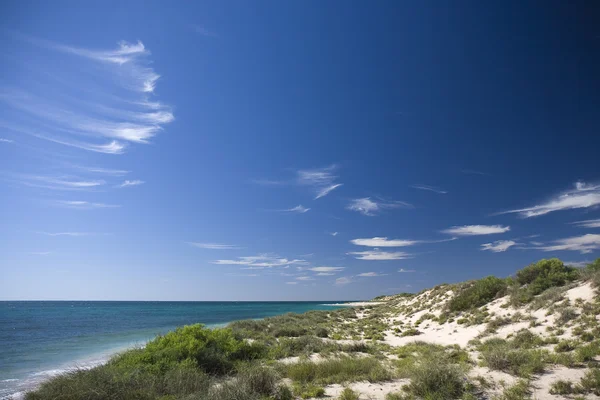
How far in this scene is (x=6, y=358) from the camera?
1998 cm

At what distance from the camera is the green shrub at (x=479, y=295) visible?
1053 inches

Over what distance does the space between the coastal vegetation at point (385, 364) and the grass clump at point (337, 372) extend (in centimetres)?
4

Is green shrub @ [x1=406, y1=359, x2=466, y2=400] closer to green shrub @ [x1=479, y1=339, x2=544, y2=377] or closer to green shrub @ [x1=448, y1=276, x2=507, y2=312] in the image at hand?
green shrub @ [x1=479, y1=339, x2=544, y2=377]

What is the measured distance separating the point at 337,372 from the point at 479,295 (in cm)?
2147

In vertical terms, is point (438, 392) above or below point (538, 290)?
below

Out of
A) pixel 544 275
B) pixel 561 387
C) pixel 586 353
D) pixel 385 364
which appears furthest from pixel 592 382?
pixel 544 275

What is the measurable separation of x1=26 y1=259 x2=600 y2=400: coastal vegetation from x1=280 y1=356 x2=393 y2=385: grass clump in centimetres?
4

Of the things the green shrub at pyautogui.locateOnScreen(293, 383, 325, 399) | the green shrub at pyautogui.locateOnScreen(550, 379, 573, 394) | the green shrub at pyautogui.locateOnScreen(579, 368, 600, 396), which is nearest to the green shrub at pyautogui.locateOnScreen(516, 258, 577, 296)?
the green shrub at pyautogui.locateOnScreen(579, 368, 600, 396)

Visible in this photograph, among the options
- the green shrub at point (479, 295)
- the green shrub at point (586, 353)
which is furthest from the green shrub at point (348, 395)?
the green shrub at point (479, 295)

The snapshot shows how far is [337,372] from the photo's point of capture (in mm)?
11797

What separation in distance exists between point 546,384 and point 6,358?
29441 mm

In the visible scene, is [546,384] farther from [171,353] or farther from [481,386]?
[171,353]

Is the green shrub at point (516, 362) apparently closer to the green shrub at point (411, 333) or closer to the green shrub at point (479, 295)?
the green shrub at point (411, 333)

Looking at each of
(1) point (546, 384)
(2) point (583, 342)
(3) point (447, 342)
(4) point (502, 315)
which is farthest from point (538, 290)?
(1) point (546, 384)
